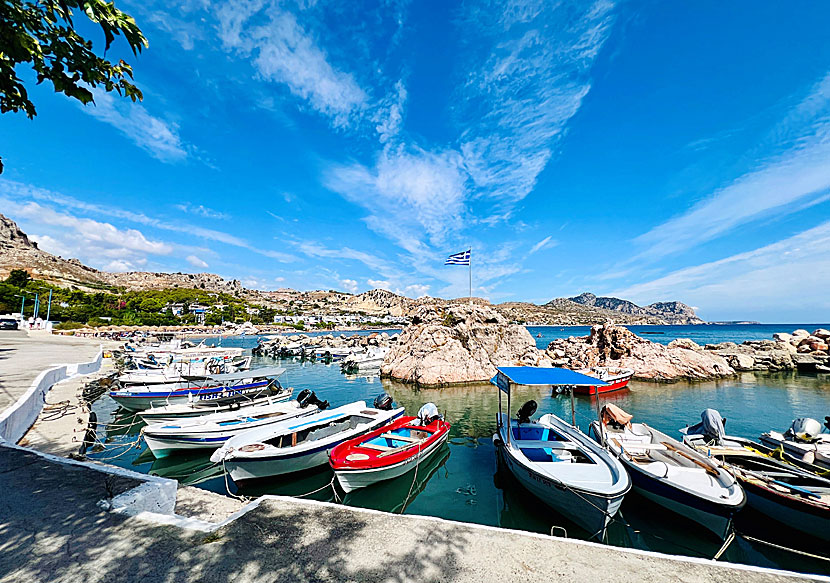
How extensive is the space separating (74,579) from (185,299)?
141070 mm

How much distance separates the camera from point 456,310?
3400 centimetres

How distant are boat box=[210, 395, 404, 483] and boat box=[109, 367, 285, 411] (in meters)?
7.00

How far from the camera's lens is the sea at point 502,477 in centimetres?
780

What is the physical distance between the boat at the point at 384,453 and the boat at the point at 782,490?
836 centimetres

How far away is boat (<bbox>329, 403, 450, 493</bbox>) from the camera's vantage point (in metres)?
9.55

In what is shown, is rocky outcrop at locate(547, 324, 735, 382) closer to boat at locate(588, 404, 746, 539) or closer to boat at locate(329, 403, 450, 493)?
boat at locate(588, 404, 746, 539)

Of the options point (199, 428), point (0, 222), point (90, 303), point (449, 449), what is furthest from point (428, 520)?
point (0, 222)

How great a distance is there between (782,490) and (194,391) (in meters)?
23.8

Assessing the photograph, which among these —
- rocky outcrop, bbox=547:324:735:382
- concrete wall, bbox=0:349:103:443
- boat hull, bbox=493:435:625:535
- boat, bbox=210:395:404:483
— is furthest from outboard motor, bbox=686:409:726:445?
rocky outcrop, bbox=547:324:735:382

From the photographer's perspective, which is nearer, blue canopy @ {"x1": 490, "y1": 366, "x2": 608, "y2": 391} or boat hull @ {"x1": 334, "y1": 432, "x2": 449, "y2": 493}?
boat hull @ {"x1": 334, "y1": 432, "x2": 449, "y2": 493}

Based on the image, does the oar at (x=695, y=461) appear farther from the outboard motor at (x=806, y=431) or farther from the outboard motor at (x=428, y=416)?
the outboard motor at (x=428, y=416)

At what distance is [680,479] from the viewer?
870cm

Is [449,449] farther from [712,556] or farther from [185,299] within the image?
[185,299]

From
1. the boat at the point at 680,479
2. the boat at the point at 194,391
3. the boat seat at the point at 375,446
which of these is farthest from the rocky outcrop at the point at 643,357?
the boat seat at the point at 375,446
